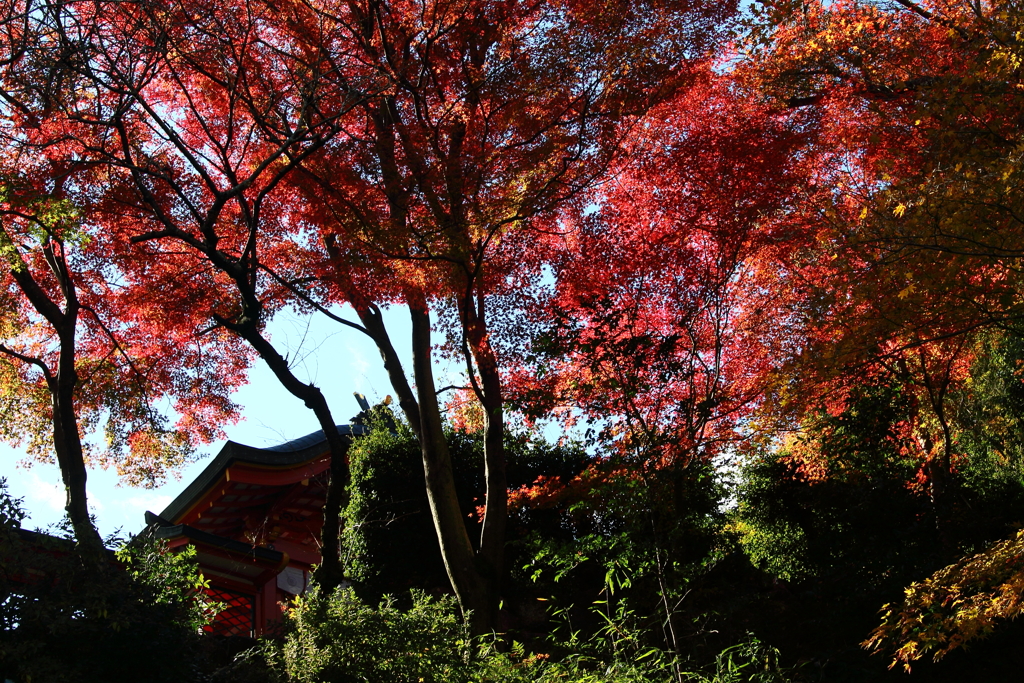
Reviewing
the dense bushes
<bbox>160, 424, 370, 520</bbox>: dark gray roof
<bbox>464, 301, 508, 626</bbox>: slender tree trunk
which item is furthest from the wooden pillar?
the dense bushes

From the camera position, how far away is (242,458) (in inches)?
476

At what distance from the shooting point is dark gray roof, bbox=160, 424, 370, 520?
12016mm

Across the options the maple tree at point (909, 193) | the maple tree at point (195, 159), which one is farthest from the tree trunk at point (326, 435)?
the maple tree at point (909, 193)

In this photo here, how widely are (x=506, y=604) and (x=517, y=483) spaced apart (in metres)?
2.02

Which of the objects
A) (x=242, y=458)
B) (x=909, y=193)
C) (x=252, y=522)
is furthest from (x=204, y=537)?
(x=909, y=193)

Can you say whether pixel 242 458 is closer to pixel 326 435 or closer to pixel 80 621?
pixel 326 435

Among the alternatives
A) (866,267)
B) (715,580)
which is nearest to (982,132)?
(866,267)

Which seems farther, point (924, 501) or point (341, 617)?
point (924, 501)

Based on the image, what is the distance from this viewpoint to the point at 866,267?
841 centimetres

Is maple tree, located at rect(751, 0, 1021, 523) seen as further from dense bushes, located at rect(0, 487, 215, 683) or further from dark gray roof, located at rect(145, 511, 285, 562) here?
dark gray roof, located at rect(145, 511, 285, 562)

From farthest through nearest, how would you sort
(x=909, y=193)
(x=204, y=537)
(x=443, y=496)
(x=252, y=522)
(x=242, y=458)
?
(x=252, y=522)
(x=242, y=458)
(x=204, y=537)
(x=443, y=496)
(x=909, y=193)

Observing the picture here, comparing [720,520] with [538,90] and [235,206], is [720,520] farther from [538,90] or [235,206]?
[235,206]

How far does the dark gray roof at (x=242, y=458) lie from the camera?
473 inches

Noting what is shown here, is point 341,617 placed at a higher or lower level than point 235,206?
lower
